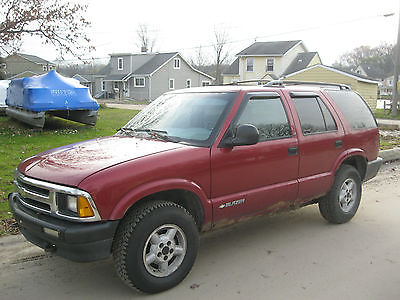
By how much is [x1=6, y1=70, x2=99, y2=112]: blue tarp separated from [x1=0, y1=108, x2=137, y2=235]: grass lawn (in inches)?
A: 29.0

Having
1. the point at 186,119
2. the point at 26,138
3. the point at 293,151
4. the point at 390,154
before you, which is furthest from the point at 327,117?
the point at 26,138

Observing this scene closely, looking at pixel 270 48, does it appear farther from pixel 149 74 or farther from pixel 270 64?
pixel 149 74

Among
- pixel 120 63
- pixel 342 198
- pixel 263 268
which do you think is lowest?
pixel 263 268

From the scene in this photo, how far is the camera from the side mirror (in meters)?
3.75

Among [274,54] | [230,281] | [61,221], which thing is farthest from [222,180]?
[274,54]

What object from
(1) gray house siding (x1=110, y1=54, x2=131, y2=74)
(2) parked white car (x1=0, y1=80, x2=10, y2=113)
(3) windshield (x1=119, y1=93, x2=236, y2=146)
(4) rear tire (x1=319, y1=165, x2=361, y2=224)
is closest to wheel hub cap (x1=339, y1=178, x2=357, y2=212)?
(4) rear tire (x1=319, y1=165, x2=361, y2=224)

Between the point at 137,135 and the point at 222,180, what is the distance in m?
1.12

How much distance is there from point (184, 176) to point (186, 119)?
0.91 meters

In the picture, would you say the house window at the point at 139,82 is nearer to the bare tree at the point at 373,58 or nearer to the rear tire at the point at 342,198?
the rear tire at the point at 342,198

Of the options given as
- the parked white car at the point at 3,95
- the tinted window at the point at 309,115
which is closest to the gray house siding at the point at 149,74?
the parked white car at the point at 3,95

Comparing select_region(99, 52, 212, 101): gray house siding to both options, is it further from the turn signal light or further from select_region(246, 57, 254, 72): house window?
the turn signal light

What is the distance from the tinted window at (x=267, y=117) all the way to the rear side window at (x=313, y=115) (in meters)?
0.30

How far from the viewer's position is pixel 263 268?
3965mm

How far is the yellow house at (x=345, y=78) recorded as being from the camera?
91.5 ft
